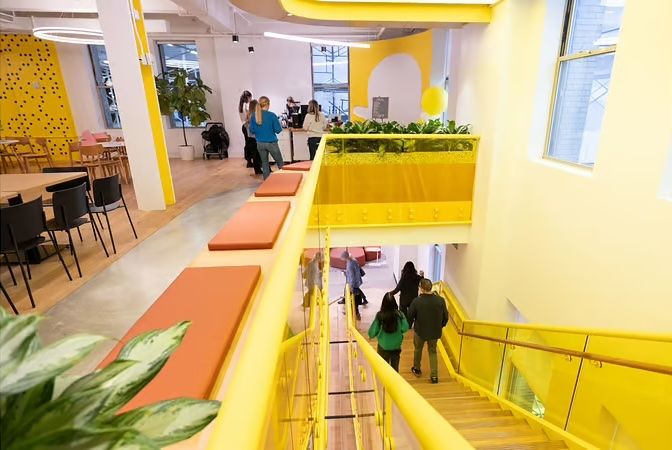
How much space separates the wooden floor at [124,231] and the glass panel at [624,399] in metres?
3.44

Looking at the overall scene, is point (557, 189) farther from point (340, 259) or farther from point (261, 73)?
point (261, 73)

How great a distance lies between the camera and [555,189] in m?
4.08

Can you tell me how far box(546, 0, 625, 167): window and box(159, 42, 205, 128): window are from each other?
10.8m

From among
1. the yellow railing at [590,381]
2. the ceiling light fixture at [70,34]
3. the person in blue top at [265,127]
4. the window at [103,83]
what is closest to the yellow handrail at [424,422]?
the yellow railing at [590,381]

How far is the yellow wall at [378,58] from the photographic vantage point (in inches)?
373

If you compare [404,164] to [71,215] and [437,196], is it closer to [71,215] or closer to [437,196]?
[437,196]

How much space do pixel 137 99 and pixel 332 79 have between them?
8.26 metres

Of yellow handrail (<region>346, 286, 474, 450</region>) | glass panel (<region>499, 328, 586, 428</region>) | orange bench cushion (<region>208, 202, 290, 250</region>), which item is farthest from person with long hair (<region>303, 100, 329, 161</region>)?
yellow handrail (<region>346, 286, 474, 450</region>)

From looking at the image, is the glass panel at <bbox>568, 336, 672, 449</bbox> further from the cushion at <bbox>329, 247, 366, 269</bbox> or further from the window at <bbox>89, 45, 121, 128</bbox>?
the window at <bbox>89, 45, 121, 128</bbox>

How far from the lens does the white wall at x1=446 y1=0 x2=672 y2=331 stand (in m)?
2.79

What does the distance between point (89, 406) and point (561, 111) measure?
5139 millimetres

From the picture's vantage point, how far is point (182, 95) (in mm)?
11266

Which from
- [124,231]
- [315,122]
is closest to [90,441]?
[124,231]

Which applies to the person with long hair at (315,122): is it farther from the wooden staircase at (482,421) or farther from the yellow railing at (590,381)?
the yellow railing at (590,381)
